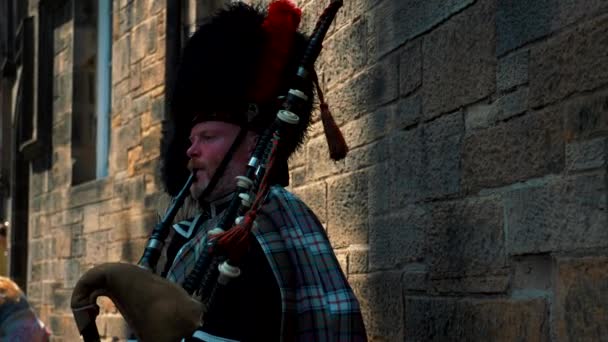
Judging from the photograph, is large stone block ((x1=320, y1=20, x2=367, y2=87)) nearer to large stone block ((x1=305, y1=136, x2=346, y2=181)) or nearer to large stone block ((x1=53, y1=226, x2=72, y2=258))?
large stone block ((x1=305, y1=136, x2=346, y2=181))

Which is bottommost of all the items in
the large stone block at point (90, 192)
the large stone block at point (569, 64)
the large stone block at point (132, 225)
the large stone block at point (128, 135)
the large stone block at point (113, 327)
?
the large stone block at point (113, 327)

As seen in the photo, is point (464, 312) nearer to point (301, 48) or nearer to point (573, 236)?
point (573, 236)

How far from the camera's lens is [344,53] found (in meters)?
4.46

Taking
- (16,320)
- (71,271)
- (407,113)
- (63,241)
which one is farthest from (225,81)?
(63,241)

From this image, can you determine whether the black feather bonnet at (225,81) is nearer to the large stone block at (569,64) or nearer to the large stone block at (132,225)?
the large stone block at (569,64)

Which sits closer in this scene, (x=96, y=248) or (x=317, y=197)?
(x=317, y=197)

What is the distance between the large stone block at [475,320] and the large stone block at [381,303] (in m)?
0.08

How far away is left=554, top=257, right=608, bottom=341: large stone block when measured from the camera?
2672 mm

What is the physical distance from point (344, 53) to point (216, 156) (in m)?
1.33

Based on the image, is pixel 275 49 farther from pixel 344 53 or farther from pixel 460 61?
pixel 344 53

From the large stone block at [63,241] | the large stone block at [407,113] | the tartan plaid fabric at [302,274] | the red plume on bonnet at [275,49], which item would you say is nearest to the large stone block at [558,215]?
the tartan plaid fabric at [302,274]

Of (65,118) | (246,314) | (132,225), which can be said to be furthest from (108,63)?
(246,314)

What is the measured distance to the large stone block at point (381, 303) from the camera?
383 cm

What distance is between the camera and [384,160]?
157 inches
